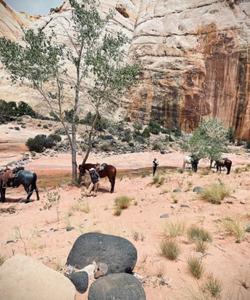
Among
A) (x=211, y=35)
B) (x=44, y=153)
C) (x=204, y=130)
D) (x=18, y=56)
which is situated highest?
(x=211, y=35)

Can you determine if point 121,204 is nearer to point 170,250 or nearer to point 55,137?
point 170,250

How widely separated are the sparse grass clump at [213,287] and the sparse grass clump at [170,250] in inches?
45.3

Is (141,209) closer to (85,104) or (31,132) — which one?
(31,132)

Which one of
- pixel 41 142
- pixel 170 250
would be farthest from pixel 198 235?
pixel 41 142

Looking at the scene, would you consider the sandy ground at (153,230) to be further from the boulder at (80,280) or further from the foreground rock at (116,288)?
the foreground rock at (116,288)

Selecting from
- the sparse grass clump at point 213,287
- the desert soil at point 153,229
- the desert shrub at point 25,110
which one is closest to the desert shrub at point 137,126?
the desert shrub at point 25,110

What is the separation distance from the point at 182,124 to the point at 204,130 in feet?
108

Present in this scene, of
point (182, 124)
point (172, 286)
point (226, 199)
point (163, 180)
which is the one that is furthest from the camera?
point (182, 124)

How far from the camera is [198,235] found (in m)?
8.47

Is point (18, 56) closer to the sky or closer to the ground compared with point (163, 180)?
closer to the sky

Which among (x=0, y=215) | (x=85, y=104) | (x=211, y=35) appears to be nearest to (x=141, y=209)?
(x=0, y=215)

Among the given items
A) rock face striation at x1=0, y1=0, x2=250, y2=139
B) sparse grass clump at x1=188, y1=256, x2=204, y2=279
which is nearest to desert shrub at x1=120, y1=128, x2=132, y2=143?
rock face striation at x1=0, y1=0, x2=250, y2=139

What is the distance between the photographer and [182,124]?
255 ft

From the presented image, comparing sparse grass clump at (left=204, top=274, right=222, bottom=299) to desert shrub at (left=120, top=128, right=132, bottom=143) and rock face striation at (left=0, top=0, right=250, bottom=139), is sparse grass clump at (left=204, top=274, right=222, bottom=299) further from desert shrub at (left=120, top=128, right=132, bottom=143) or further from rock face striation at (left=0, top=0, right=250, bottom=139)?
rock face striation at (left=0, top=0, right=250, bottom=139)
